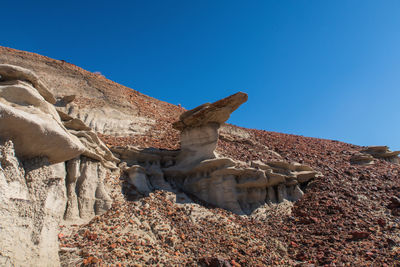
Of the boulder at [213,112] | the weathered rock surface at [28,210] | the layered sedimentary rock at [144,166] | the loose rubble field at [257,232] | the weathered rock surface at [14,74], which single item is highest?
the boulder at [213,112]

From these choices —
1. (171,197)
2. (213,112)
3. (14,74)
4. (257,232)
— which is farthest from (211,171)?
(14,74)

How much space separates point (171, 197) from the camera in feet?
25.4

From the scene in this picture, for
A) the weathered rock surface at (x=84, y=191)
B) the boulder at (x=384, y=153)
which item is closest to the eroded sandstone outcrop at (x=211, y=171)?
→ the weathered rock surface at (x=84, y=191)

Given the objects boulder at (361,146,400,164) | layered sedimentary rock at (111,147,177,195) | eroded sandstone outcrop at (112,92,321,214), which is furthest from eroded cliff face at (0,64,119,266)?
boulder at (361,146,400,164)

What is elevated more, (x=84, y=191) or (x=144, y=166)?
(x=144, y=166)

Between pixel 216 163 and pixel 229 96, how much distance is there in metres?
2.45

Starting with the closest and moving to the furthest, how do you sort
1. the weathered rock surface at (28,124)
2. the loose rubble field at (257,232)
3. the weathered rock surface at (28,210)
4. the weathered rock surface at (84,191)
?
the weathered rock surface at (28,210)
the weathered rock surface at (28,124)
the loose rubble field at (257,232)
the weathered rock surface at (84,191)

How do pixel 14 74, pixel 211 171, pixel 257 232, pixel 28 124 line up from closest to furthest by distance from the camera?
pixel 28 124 → pixel 14 74 → pixel 257 232 → pixel 211 171

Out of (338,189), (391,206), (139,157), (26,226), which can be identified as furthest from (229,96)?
(26,226)

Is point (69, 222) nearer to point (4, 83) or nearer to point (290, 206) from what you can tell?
point (4, 83)

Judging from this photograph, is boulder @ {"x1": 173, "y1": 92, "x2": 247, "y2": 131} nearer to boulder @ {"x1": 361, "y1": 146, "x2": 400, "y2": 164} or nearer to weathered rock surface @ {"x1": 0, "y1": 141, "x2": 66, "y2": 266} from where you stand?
weathered rock surface @ {"x1": 0, "y1": 141, "x2": 66, "y2": 266}

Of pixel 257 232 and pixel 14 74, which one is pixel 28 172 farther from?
pixel 257 232

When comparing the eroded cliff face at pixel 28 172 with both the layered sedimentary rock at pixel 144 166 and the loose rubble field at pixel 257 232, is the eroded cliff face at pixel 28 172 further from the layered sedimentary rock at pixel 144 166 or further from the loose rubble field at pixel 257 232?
the layered sedimentary rock at pixel 144 166

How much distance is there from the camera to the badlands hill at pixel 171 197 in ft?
11.1
